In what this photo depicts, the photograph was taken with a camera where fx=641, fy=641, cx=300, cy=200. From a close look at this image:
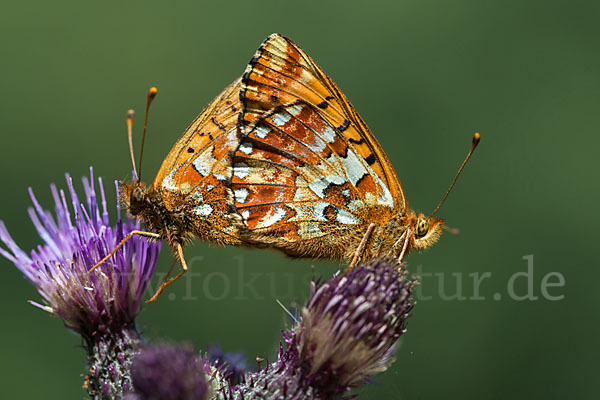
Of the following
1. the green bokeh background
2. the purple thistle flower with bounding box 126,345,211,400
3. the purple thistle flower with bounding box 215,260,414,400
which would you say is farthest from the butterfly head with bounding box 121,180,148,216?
the green bokeh background

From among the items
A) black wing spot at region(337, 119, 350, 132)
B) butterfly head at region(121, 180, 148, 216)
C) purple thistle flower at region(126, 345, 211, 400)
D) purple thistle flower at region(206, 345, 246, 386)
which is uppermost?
black wing spot at region(337, 119, 350, 132)

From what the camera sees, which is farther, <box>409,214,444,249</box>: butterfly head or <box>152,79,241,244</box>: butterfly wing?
<box>409,214,444,249</box>: butterfly head

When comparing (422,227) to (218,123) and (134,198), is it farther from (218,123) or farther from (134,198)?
(134,198)

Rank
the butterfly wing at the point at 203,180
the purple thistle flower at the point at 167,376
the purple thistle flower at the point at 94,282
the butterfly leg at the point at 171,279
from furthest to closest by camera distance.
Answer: the butterfly wing at the point at 203,180
the butterfly leg at the point at 171,279
the purple thistle flower at the point at 94,282
the purple thistle flower at the point at 167,376

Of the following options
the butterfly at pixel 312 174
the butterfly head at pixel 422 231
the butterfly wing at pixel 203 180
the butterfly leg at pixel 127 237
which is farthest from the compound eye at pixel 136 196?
the butterfly head at pixel 422 231

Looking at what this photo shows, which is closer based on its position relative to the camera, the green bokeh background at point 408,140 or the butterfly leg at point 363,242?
the butterfly leg at point 363,242

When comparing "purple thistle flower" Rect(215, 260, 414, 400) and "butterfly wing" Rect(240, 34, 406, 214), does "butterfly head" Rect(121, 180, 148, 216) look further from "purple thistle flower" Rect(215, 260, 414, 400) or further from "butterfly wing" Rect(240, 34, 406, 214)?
"purple thistle flower" Rect(215, 260, 414, 400)

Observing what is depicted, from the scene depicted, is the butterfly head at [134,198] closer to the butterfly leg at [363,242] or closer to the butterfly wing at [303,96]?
the butterfly wing at [303,96]
